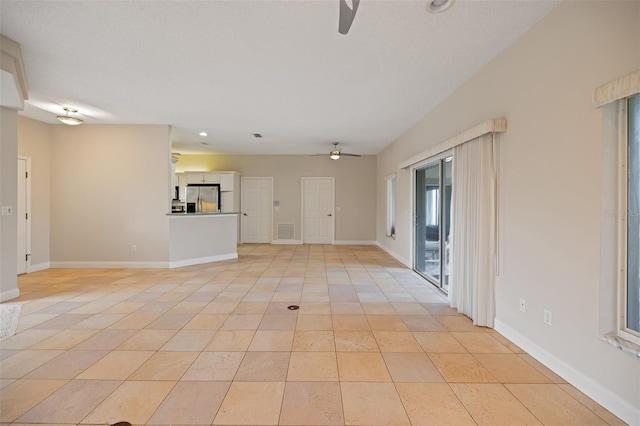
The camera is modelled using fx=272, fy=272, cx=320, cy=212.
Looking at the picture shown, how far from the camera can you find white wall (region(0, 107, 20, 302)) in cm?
331

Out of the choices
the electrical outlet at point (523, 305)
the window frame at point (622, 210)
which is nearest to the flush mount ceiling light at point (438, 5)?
the window frame at point (622, 210)

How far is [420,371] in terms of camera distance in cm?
211

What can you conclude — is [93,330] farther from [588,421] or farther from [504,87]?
[504,87]

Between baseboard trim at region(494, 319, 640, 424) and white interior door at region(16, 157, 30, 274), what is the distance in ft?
25.0

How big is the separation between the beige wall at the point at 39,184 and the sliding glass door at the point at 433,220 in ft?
23.7

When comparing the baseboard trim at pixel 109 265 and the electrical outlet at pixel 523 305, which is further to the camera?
the baseboard trim at pixel 109 265

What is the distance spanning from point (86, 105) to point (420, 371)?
5.79m

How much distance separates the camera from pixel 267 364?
7.18ft

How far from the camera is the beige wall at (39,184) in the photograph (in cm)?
504

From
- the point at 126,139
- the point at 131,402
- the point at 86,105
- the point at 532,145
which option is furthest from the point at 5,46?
the point at 532,145

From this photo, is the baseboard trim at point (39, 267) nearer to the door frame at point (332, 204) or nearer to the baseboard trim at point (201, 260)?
the baseboard trim at point (201, 260)

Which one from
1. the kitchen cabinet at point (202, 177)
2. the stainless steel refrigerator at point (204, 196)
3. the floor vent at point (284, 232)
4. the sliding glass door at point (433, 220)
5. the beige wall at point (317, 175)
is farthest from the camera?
the floor vent at point (284, 232)

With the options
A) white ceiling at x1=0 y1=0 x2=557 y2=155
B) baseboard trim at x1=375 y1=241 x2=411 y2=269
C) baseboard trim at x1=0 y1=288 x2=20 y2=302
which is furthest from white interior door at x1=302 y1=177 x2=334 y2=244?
baseboard trim at x1=0 y1=288 x2=20 y2=302

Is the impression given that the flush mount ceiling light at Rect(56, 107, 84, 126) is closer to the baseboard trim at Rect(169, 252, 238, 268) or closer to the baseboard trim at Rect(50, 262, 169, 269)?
the baseboard trim at Rect(50, 262, 169, 269)
